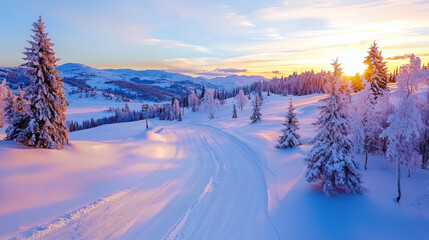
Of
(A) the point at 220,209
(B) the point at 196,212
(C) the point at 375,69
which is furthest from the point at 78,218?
(C) the point at 375,69

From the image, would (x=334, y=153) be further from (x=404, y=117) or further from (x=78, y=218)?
(x=78, y=218)

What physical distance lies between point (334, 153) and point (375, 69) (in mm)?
28122

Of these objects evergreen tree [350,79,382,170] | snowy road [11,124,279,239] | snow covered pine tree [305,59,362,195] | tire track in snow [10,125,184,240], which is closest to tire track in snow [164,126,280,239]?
snowy road [11,124,279,239]

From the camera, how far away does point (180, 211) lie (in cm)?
1120

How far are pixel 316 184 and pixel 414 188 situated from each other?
20.0ft

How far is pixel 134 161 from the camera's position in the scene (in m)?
20.0

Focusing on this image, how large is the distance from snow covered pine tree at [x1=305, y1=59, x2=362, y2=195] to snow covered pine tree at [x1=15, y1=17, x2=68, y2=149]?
725 inches

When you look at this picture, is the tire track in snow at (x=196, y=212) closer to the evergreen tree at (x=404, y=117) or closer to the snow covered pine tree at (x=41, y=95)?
the evergreen tree at (x=404, y=117)

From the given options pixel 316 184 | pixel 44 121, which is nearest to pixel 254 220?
pixel 316 184

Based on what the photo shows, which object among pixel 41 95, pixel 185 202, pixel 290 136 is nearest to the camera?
pixel 185 202

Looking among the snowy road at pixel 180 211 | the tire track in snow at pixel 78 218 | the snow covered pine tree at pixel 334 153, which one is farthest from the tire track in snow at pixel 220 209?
the snow covered pine tree at pixel 334 153

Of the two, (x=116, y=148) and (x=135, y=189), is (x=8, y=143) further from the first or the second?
(x=135, y=189)

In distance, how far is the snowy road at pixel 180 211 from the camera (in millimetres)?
9312

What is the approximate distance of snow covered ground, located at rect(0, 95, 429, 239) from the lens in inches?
378
